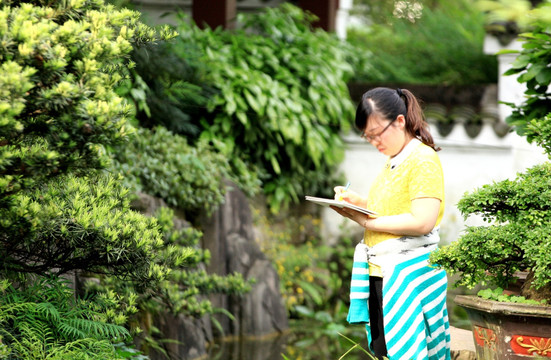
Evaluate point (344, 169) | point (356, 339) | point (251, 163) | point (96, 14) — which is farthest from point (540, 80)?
point (344, 169)

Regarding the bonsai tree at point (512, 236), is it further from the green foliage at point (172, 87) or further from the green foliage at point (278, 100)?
the green foliage at point (278, 100)

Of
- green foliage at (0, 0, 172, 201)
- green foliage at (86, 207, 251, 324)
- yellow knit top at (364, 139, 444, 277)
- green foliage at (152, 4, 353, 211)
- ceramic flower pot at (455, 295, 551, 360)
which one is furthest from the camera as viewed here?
green foliage at (152, 4, 353, 211)

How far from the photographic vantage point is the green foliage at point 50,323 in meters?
3.09

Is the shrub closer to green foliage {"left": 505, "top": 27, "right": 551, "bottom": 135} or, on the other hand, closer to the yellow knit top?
green foliage {"left": 505, "top": 27, "right": 551, "bottom": 135}

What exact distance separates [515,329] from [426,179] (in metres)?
0.73

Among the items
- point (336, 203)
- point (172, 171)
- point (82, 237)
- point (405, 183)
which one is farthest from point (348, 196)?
point (172, 171)

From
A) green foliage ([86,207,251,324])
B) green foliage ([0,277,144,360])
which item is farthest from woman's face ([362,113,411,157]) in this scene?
green foliage ([0,277,144,360])

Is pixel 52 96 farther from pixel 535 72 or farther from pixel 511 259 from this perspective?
pixel 535 72

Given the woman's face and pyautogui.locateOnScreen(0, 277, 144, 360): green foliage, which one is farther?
the woman's face

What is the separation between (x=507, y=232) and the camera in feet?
10.1

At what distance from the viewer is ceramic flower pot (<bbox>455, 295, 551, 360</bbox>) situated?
118 inches

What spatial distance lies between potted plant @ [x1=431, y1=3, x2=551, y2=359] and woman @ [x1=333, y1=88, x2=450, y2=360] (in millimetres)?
152

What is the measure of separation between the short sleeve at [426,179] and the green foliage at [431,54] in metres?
7.81

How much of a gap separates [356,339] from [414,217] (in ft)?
14.3
